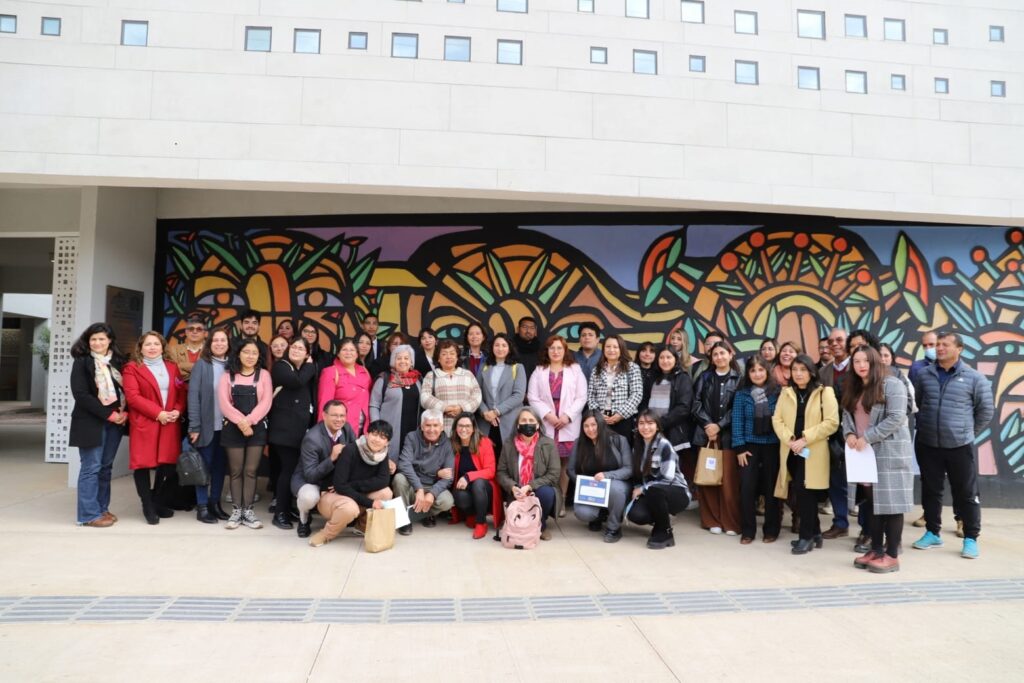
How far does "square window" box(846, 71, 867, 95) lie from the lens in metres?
7.09

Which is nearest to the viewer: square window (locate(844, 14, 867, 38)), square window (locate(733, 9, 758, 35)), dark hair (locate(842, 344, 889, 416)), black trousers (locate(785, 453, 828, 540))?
dark hair (locate(842, 344, 889, 416))

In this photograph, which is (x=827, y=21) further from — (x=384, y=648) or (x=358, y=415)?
(x=384, y=648)

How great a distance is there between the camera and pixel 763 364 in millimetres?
5738

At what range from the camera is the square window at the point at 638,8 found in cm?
689

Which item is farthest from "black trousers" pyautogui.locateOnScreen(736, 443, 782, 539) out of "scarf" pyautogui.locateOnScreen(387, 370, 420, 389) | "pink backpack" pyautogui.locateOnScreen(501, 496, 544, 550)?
"scarf" pyautogui.locateOnScreen(387, 370, 420, 389)

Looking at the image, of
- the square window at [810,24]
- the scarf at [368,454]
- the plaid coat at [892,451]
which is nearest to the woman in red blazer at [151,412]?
the scarf at [368,454]

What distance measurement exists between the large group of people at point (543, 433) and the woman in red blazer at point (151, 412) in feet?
0.04

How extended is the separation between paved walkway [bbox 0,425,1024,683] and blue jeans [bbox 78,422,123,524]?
20 cm

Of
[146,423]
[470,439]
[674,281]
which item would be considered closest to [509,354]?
[470,439]

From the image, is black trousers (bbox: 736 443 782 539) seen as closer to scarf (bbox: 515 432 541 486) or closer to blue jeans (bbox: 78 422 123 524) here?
scarf (bbox: 515 432 541 486)

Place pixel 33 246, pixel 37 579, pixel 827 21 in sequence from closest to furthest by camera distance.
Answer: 1. pixel 37 579
2. pixel 827 21
3. pixel 33 246

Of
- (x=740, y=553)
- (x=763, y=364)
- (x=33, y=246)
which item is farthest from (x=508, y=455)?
(x=33, y=246)

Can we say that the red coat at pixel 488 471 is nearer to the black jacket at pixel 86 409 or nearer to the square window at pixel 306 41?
the black jacket at pixel 86 409

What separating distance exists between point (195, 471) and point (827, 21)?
24.8 ft
